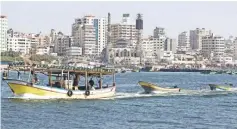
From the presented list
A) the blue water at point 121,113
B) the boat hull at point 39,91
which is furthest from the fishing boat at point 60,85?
the blue water at point 121,113

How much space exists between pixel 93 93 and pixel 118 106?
4688mm

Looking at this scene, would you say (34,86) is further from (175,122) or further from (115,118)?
(175,122)

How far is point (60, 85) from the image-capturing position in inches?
1960

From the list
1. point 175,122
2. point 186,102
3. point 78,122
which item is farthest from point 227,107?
point 78,122

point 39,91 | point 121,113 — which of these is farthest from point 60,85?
point 121,113

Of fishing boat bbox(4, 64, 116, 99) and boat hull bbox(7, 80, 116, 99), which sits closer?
boat hull bbox(7, 80, 116, 99)

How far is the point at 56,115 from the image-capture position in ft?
130

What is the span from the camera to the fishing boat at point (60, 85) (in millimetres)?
47219

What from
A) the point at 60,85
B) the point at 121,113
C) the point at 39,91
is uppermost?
the point at 60,85

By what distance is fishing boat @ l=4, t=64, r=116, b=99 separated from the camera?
155ft

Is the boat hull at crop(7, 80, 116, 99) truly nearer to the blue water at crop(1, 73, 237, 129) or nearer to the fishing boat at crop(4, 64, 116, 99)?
the fishing boat at crop(4, 64, 116, 99)

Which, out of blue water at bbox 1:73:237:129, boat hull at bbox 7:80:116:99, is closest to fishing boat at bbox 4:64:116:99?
boat hull at bbox 7:80:116:99

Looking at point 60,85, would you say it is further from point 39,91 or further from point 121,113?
point 121,113

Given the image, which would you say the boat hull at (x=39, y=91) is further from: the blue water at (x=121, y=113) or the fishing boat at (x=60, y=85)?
the blue water at (x=121, y=113)
